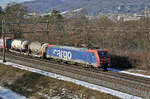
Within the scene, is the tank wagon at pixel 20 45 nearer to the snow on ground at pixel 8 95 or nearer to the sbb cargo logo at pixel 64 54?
the sbb cargo logo at pixel 64 54

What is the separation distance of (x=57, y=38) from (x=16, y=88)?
2767 centimetres

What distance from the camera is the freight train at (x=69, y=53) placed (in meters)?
24.8

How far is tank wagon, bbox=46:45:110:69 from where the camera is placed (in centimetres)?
2464

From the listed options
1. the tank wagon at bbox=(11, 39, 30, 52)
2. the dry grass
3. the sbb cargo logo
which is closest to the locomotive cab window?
the sbb cargo logo

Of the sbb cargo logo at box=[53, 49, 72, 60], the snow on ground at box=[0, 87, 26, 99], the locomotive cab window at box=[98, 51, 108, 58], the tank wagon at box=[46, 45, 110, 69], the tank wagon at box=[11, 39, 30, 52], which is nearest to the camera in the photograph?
the snow on ground at box=[0, 87, 26, 99]

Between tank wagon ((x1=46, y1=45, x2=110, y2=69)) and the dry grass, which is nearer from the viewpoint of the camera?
the dry grass

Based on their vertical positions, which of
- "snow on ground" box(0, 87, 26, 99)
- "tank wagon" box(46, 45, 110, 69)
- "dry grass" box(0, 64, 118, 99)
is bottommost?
"snow on ground" box(0, 87, 26, 99)

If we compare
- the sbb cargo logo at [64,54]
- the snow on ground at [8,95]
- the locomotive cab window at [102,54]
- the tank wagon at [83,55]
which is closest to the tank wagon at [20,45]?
the tank wagon at [83,55]

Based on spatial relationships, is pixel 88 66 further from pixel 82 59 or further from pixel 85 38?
pixel 85 38

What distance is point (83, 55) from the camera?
85.3 ft

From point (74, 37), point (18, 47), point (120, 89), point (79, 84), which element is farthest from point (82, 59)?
point (74, 37)

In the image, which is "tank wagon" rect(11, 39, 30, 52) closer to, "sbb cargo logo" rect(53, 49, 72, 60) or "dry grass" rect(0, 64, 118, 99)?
"sbb cargo logo" rect(53, 49, 72, 60)

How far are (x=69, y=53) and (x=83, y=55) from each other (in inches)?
101

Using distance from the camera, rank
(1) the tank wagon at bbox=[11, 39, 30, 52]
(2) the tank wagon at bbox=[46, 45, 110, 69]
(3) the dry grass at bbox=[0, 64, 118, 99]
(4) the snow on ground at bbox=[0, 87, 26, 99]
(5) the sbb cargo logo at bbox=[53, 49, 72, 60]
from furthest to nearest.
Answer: (1) the tank wagon at bbox=[11, 39, 30, 52], (5) the sbb cargo logo at bbox=[53, 49, 72, 60], (2) the tank wagon at bbox=[46, 45, 110, 69], (4) the snow on ground at bbox=[0, 87, 26, 99], (3) the dry grass at bbox=[0, 64, 118, 99]
